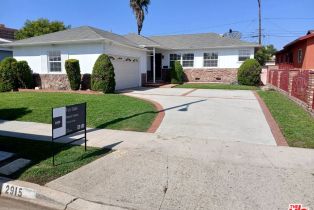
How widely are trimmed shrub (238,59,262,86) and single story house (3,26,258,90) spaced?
2246 millimetres

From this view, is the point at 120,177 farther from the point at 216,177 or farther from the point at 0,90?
the point at 0,90

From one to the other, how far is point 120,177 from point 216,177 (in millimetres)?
1678

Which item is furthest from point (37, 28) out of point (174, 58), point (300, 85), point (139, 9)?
point (300, 85)

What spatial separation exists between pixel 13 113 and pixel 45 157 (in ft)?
18.8

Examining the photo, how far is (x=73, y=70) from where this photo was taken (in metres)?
17.4

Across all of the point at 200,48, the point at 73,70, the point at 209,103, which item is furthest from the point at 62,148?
the point at 200,48

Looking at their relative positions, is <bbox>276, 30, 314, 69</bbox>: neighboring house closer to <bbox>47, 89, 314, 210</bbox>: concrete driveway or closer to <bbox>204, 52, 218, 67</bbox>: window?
<bbox>204, 52, 218, 67</bbox>: window

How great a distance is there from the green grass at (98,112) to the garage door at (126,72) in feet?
19.8

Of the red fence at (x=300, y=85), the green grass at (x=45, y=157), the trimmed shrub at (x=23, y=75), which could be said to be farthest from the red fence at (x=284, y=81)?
the trimmed shrub at (x=23, y=75)

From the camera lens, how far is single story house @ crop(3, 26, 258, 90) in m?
18.1

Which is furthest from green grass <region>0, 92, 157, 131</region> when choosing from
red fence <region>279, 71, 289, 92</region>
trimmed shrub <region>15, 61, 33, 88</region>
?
red fence <region>279, 71, 289, 92</region>

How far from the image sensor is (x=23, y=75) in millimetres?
18734

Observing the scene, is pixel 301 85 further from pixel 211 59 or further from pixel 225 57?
pixel 211 59

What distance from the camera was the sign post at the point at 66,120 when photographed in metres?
5.41
